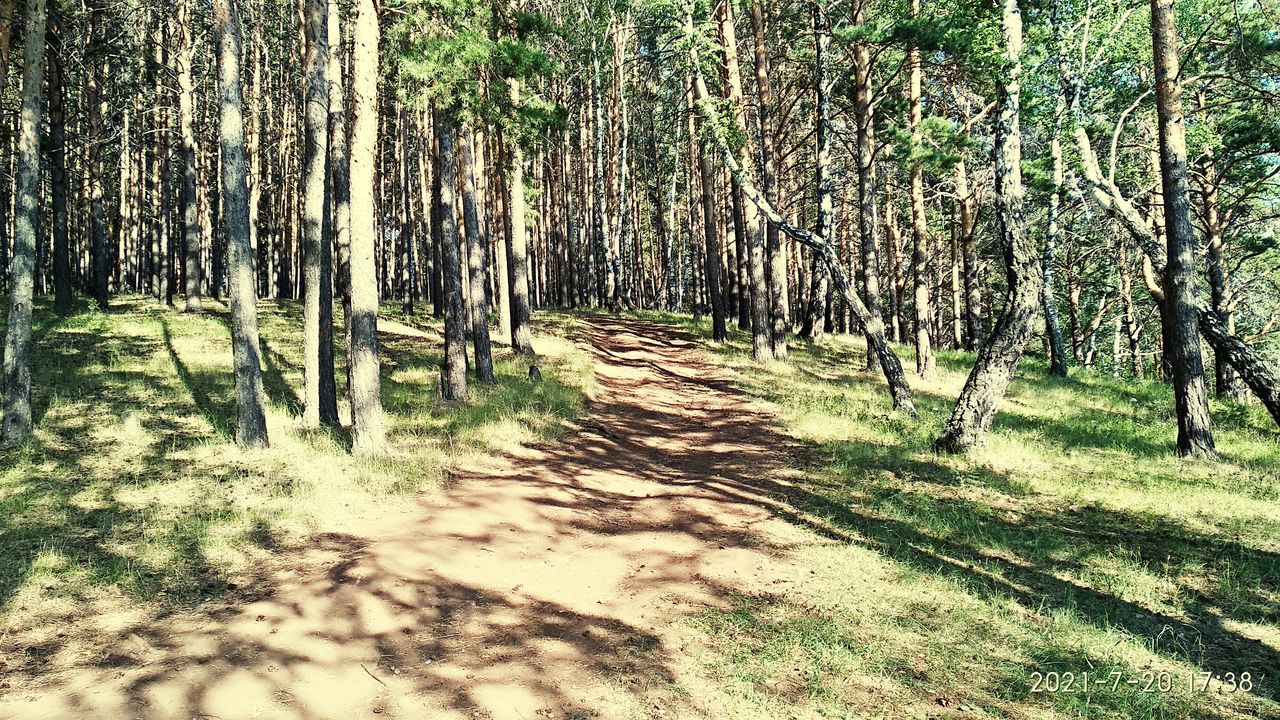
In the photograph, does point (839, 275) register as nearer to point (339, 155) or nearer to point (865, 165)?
point (865, 165)

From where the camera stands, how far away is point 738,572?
6.36 meters

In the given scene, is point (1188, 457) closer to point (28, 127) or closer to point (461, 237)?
point (461, 237)

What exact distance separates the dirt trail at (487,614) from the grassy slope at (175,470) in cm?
68

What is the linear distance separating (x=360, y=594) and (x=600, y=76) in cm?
3073

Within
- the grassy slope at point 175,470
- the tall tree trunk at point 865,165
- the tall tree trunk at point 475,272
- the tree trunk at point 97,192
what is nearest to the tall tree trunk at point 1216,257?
the tall tree trunk at point 865,165

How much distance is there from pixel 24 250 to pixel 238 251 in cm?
275

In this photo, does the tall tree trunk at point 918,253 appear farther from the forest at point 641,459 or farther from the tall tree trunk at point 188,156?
the tall tree trunk at point 188,156

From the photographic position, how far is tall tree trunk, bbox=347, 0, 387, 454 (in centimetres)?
963

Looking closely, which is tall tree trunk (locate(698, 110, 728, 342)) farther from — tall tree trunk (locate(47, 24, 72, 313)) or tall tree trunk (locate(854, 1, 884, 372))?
tall tree trunk (locate(47, 24, 72, 313))

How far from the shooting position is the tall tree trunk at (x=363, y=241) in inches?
379

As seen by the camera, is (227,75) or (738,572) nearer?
(738,572)

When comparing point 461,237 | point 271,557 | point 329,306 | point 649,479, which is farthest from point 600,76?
point 271,557
